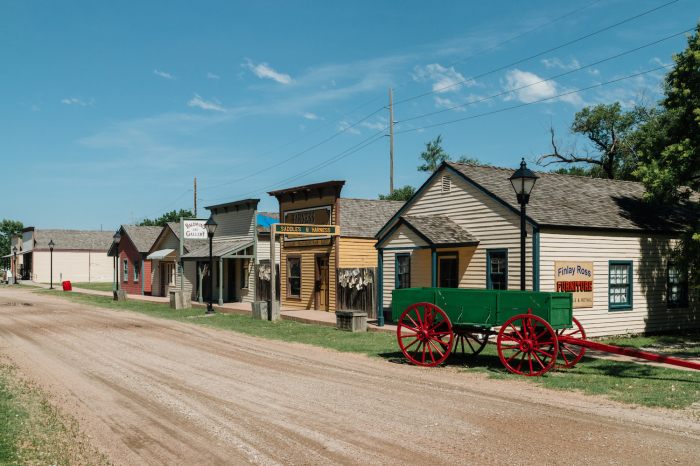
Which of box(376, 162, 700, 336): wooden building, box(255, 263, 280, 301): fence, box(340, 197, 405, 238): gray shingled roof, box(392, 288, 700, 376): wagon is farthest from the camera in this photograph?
box(255, 263, 280, 301): fence

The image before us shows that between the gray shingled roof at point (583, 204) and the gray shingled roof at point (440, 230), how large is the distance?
63.5 inches

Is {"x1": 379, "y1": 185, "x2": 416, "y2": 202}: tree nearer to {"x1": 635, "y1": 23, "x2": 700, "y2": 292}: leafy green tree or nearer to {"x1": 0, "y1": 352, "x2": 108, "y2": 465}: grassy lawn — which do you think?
{"x1": 635, "y1": 23, "x2": 700, "y2": 292}: leafy green tree

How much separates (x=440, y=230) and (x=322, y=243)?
8.33 meters

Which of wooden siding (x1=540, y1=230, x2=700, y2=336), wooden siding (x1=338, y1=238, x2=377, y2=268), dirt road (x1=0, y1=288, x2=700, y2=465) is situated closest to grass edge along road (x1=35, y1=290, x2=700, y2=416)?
dirt road (x1=0, y1=288, x2=700, y2=465)

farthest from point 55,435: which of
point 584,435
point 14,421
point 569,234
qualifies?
point 569,234

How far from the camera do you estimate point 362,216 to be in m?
27.0

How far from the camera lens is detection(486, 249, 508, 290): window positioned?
17.2 meters

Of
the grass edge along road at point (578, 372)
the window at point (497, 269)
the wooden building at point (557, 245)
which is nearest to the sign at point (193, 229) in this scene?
the grass edge along road at point (578, 372)

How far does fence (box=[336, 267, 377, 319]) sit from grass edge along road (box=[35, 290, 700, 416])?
10.7 ft

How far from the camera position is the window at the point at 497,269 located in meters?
17.2

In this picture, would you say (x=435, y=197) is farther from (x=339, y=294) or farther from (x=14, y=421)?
(x=14, y=421)

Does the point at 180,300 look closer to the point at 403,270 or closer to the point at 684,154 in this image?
the point at 403,270

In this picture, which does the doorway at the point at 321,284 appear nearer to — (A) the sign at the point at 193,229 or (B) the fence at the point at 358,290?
(B) the fence at the point at 358,290

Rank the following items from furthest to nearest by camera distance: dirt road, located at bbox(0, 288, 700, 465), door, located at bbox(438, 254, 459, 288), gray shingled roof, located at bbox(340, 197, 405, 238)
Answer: gray shingled roof, located at bbox(340, 197, 405, 238) → door, located at bbox(438, 254, 459, 288) → dirt road, located at bbox(0, 288, 700, 465)
